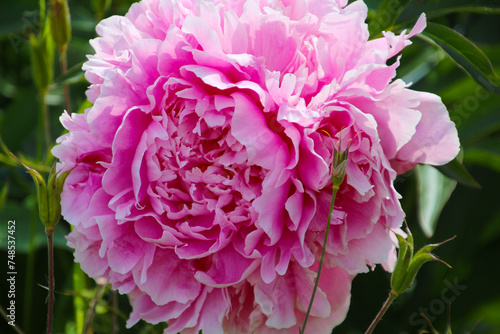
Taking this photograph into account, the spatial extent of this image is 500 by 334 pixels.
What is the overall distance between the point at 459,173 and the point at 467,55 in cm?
12

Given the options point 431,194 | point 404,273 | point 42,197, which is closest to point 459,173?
point 431,194

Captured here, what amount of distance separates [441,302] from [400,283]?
530mm

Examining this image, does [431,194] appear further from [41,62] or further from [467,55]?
[41,62]

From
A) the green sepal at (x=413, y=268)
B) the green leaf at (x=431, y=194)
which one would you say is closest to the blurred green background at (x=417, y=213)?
the green leaf at (x=431, y=194)

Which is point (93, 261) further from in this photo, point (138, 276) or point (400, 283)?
point (400, 283)

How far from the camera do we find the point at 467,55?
1.86 feet

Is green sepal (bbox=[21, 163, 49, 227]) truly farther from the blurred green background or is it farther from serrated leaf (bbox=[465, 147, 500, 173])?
serrated leaf (bbox=[465, 147, 500, 173])

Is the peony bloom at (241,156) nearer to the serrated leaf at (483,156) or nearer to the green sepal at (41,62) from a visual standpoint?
the green sepal at (41,62)

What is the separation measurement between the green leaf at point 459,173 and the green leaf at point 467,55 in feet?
0.29

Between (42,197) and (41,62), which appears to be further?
(41,62)

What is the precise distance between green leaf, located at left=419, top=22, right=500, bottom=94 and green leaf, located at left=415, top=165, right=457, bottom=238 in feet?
0.50

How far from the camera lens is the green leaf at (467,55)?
0.55 m

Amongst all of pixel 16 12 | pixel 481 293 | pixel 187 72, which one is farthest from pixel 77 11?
pixel 481 293

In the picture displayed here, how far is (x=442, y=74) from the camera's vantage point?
3.07 ft
